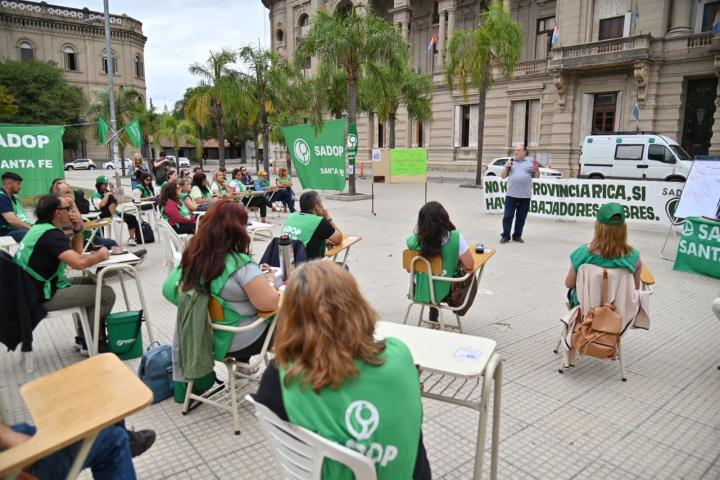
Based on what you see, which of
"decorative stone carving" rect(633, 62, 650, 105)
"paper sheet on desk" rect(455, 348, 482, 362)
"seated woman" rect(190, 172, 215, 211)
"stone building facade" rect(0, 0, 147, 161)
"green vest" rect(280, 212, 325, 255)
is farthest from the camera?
"stone building facade" rect(0, 0, 147, 161)

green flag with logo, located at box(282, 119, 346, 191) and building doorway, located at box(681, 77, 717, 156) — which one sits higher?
building doorway, located at box(681, 77, 717, 156)

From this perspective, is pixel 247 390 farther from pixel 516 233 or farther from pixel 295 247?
pixel 516 233

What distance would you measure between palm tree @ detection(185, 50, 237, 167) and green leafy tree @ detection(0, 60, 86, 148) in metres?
26.0

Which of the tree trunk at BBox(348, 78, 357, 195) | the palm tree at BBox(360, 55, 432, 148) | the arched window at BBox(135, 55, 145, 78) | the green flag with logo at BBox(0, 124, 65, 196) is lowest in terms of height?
the green flag with logo at BBox(0, 124, 65, 196)

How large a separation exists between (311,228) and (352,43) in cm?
1376

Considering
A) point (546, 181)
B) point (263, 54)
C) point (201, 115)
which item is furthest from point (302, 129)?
point (201, 115)

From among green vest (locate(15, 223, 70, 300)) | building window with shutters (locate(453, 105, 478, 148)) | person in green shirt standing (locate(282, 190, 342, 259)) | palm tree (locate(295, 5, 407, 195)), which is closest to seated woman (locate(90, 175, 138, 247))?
green vest (locate(15, 223, 70, 300))

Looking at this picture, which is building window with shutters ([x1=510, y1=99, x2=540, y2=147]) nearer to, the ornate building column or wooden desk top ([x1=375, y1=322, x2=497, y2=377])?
the ornate building column

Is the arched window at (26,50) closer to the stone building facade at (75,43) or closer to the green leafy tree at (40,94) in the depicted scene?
the stone building facade at (75,43)

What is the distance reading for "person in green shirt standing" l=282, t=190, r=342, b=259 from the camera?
188 inches

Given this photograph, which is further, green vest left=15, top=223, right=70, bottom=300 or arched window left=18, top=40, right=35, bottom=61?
arched window left=18, top=40, right=35, bottom=61

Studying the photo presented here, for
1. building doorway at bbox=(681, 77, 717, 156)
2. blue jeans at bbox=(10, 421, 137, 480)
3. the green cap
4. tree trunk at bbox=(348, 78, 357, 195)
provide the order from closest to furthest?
blue jeans at bbox=(10, 421, 137, 480) → the green cap → tree trunk at bbox=(348, 78, 357, 195) → building doorway at bbox=(681, 77, 717, 156)

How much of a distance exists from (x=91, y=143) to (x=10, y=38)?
1247 centimetres

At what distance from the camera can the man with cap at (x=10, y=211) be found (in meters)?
6.38
